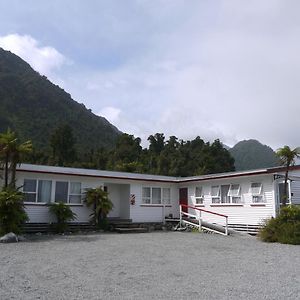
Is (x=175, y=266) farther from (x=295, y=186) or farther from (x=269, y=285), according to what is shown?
(x=295, y=186)

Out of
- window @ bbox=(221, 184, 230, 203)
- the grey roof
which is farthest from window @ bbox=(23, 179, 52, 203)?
window @ bbox=(221, 184, 230, 203)

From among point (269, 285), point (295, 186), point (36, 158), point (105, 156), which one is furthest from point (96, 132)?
point (269, 285)

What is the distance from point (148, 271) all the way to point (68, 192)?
42.3ft

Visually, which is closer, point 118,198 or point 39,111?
point 118,198

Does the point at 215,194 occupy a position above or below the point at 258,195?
above

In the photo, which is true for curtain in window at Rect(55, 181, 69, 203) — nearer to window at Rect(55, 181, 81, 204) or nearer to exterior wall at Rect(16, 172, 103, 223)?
window at Rect(55, 181, 81, 204)

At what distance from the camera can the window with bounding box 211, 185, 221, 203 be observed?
22.6m

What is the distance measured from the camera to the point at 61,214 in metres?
19.7

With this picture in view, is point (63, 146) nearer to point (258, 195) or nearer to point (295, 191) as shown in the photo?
point (258, 195)

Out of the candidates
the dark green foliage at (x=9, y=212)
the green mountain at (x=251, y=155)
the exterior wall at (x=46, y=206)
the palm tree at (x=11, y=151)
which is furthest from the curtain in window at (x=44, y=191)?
the green mountain at (x=251, y=155)

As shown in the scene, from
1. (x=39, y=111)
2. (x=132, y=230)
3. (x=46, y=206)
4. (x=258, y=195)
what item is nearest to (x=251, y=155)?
(x=39, y=111)

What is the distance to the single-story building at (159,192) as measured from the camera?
65.1ft

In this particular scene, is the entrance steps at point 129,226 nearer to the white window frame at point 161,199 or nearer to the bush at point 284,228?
the white window frame at point 161,199

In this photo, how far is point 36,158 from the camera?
143ft
